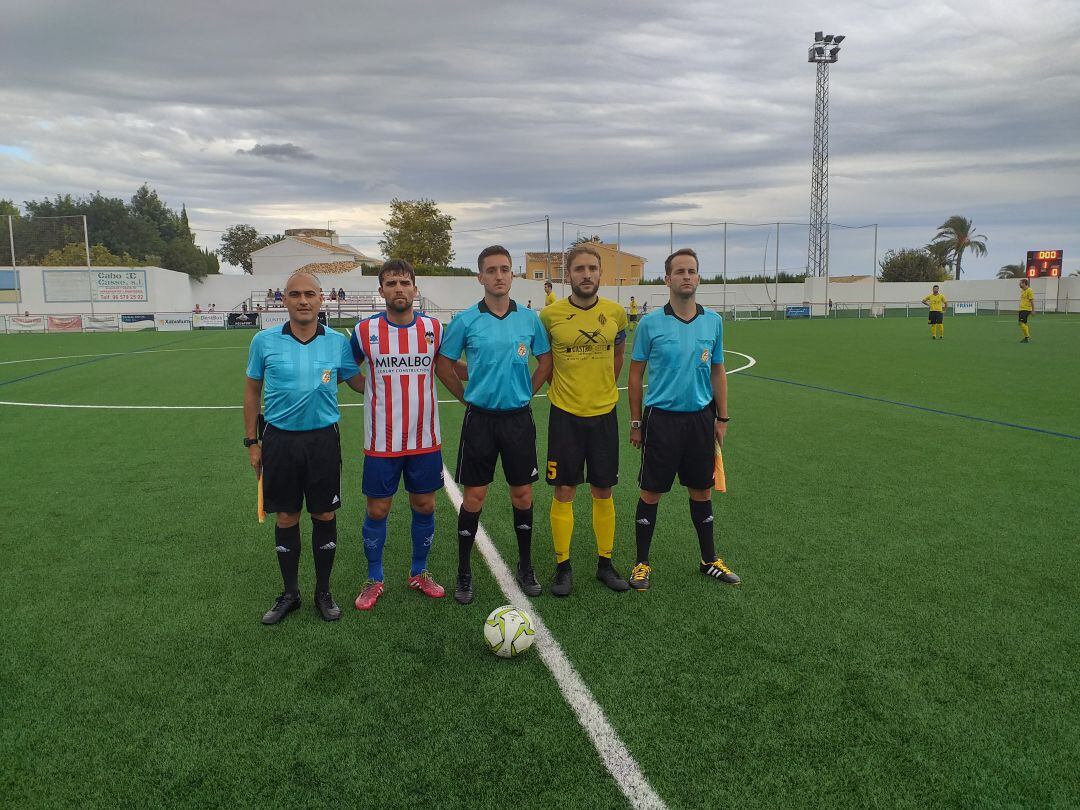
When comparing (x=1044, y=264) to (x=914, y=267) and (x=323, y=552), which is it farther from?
(x=323, y=552)

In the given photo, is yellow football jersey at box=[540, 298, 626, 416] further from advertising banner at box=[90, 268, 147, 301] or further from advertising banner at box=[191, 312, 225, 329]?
advertising banner at box=[90, 268, 147, 301]

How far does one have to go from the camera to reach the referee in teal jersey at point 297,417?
12.6 feet

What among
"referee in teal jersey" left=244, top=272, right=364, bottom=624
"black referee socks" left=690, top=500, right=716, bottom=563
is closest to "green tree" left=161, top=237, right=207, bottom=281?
"referee in teal jersey" left=244, top=272, right=364, bottom=624

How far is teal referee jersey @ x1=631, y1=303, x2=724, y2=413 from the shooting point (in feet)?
14.3

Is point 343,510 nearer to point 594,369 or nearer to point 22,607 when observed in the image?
point 22,607

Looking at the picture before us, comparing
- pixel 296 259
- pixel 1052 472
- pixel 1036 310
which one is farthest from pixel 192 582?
pixel 296 259

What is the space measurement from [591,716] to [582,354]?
2.07 metres

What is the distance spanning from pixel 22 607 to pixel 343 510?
2.33 meters

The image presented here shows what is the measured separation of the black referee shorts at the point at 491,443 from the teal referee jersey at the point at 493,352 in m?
0.07

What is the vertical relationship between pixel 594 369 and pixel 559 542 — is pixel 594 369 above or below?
above

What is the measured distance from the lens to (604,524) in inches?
176

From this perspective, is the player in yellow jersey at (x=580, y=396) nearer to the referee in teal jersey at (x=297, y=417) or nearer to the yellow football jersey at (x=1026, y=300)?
the referee in teal jersey at (x=297, y=417)

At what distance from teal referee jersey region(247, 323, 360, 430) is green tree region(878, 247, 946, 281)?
74181mm

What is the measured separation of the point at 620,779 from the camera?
8.69 ft
